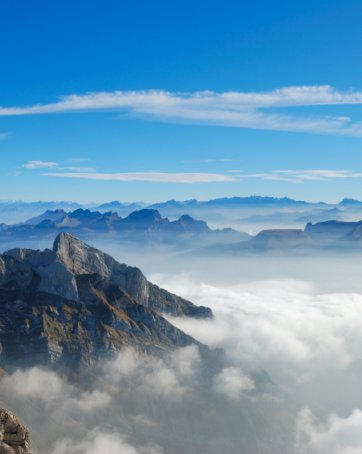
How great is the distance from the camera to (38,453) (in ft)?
654

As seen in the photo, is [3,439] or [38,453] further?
[38,453]

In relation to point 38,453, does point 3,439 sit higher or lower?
higher

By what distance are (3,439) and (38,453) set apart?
175566 millimetres

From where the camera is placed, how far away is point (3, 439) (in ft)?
141
